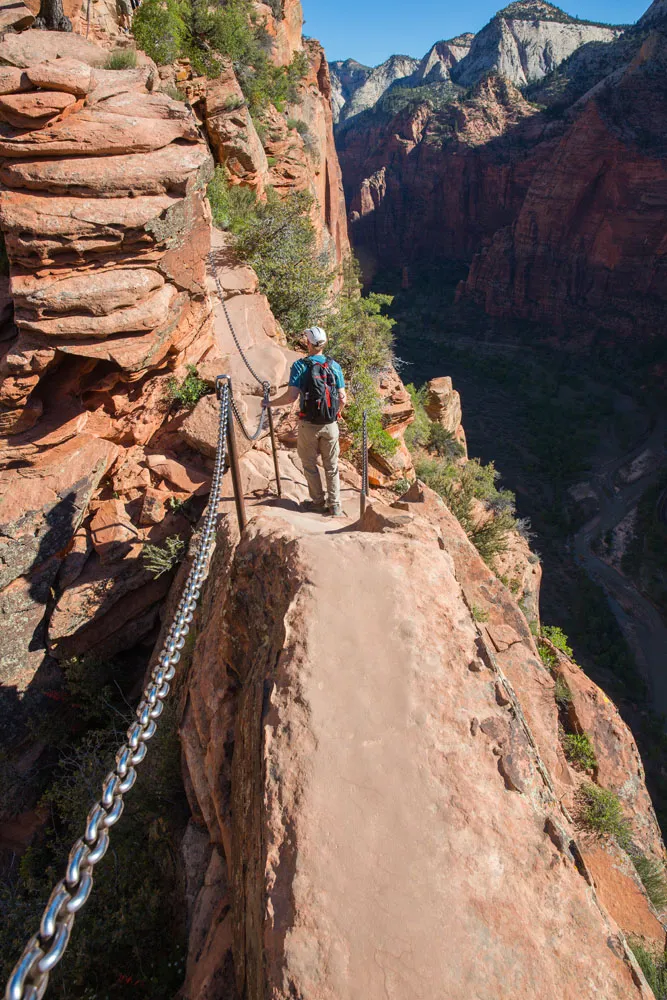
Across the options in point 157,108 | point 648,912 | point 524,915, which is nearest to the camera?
Result: point 524,915

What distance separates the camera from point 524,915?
2.01 m

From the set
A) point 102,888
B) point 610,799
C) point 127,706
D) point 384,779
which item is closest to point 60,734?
point 127,706

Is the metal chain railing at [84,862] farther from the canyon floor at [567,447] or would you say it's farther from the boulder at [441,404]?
the canyon floor at [567,447]

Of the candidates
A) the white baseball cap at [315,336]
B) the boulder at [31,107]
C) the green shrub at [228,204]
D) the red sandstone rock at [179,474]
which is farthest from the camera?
the green shrub at [228,204]

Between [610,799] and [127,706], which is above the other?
[127,706]

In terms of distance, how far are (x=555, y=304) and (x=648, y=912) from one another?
51473mm

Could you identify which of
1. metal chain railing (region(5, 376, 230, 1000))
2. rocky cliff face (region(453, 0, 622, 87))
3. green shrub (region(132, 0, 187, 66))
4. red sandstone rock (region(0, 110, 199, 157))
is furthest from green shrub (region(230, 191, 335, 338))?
rocky cliff face (region(453, 0, 622, 87))

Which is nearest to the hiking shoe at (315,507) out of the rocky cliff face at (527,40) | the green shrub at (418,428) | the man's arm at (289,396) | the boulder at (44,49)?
the man's arm at (289,396)

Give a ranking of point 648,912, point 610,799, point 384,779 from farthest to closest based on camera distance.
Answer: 1. point 610,799
2. point 648,912
3. point 384,779

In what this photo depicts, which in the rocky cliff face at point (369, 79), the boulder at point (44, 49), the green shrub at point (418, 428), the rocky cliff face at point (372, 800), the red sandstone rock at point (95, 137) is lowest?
the green shrub at point (418, 428)

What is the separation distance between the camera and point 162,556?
5.92 m

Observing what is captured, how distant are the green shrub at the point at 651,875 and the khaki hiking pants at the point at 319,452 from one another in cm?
580

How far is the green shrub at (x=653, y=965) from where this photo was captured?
4.55 meters

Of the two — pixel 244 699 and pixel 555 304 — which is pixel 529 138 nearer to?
pixel 555 304
